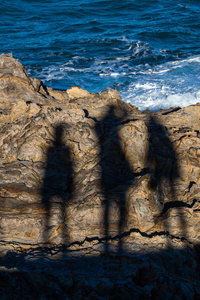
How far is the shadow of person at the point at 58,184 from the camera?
11.6ft

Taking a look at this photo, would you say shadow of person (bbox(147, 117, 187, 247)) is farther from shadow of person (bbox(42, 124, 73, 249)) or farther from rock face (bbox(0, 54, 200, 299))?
shadow of person (bbox(42, 124, 73, 249))

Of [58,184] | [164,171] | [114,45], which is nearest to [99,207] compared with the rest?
[58,184]

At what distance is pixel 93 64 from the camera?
1562 cm

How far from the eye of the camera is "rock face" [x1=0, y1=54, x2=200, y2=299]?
2695 millimetres

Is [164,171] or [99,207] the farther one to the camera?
[164,171]

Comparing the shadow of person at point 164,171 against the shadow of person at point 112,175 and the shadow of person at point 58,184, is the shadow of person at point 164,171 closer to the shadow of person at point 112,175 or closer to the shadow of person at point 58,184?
the shadow of person at point 112,175

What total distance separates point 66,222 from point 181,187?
59.9 inches

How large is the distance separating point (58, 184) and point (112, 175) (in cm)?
67

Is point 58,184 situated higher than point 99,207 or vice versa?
point 58,184

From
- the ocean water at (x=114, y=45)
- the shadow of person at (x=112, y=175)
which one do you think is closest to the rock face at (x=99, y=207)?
the shadow of person at (x=112, y=175)

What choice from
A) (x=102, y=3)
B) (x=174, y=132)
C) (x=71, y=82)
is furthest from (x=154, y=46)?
(x=174, y=132)

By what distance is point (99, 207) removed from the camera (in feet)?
11.8

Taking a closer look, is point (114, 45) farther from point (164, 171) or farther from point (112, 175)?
point (112, 175)

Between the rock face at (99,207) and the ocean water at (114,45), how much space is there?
7763mm
